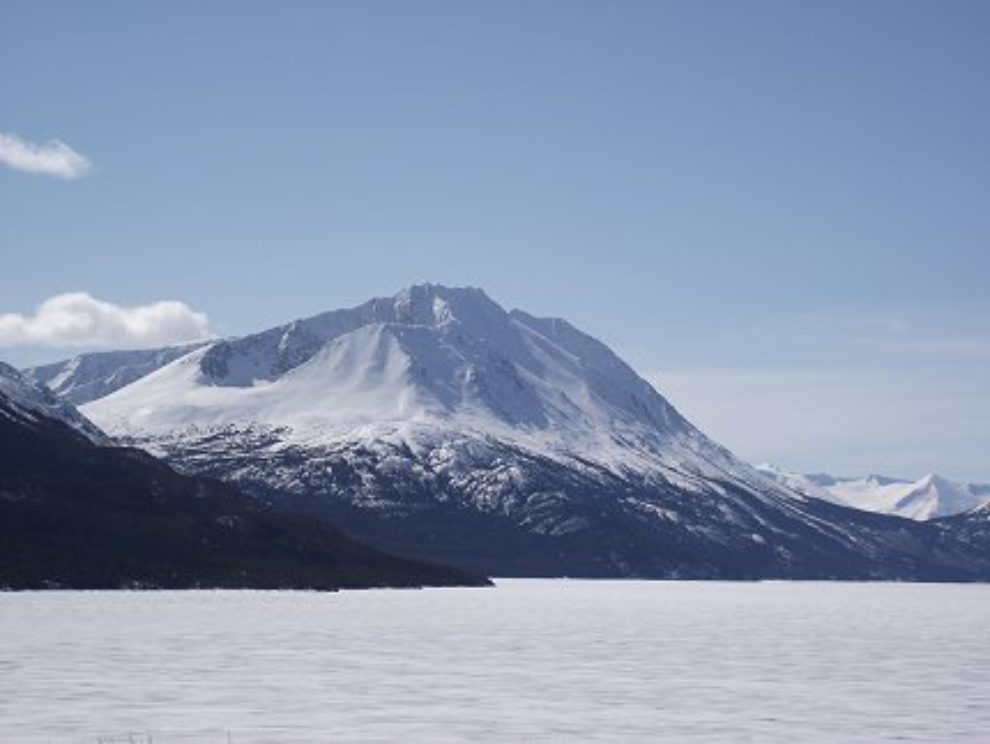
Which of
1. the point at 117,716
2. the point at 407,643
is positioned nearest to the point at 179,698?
the point at 117,716

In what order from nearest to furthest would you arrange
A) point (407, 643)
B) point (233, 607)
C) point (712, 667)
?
1. point (712, 667)
2. point (407, 643)
3. point (233, 607)

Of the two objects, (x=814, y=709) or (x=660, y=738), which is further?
(x=814, y=709)

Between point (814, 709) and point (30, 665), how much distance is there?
132 ft

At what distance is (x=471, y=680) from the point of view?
7206 cm

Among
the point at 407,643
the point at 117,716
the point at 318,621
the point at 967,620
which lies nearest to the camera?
the point at 117,716

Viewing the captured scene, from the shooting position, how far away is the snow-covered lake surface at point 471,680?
52156 millimetres

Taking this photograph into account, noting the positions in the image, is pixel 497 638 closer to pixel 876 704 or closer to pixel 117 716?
pixel 876 704

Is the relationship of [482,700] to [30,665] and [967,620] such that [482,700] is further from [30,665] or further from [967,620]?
[967,620]

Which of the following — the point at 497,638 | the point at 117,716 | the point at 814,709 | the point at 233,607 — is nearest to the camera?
the point at 117,716

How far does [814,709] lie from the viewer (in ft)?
196

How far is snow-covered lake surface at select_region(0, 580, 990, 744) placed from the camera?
52.2 metres

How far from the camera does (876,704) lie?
2431 inches

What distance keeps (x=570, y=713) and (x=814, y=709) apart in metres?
10.7

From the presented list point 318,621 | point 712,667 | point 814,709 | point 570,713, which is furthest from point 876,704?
point 318,621
